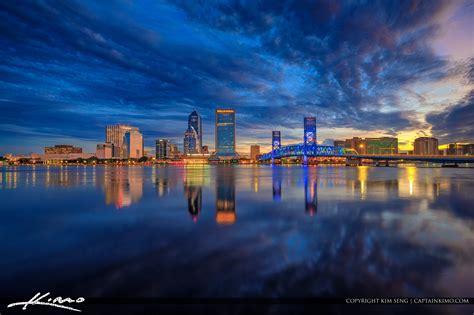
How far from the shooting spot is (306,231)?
1066 cm

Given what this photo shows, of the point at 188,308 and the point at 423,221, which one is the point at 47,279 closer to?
the point at 188,308

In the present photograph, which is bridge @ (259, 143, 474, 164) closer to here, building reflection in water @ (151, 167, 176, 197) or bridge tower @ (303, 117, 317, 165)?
bridge tower @ (303, 117, 317, 165)

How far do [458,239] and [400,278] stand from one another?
506cm

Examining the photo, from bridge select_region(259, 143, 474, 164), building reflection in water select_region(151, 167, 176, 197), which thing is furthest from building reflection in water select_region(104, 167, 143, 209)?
bridge select_region(259, 143, 474, 164)

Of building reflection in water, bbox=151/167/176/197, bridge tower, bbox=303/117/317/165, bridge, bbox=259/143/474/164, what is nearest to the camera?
building reflection in water, bbox=151/167/176/197

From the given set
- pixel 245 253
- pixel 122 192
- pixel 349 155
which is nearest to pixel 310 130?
pixel 349 155

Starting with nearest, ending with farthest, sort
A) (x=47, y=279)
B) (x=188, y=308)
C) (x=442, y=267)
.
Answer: (x=188, y=308) < (x=47, y=279) < (x=442, y=267)

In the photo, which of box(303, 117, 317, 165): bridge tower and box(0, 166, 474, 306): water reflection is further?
box(303, 117, 317, 165): bridge tower

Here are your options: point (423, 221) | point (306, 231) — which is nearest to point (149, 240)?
point (306, 231)
